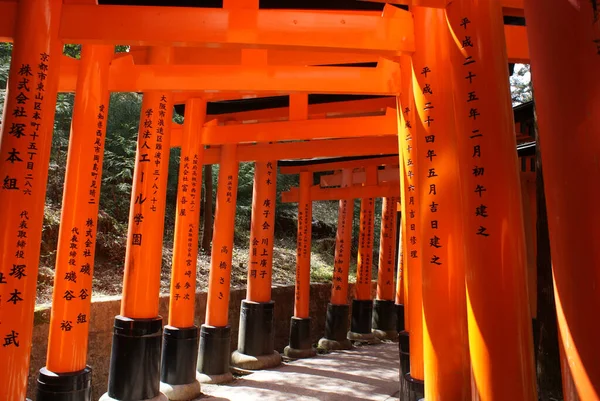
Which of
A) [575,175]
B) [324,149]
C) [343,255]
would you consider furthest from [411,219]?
[343,255]

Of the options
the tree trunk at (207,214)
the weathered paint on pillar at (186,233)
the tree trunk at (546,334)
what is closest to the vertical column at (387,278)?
the tree trunk at (207,214)

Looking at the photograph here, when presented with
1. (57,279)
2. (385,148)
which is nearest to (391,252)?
(385,148)

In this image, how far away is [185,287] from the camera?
6.74 metres

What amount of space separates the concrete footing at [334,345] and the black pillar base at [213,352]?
4106 millimetres

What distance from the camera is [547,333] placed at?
3.87 metres

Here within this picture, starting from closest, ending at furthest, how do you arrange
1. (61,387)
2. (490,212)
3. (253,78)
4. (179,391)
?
(490,212) < (61,387) < (253,78) < (179,391)

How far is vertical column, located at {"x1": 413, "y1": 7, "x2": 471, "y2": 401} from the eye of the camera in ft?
10.4

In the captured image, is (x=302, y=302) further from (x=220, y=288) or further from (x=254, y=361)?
(x=220, y=288)

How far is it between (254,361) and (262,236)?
6.92 feet

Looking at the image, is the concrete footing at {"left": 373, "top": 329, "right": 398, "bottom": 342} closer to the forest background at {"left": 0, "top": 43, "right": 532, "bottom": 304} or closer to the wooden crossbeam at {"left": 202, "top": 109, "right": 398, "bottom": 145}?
the forest background at {"left": 0, "top": 43, "right": 532, "bottom": 304}

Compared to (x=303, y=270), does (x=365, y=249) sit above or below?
above

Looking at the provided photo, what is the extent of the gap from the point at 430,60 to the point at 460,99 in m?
0.99

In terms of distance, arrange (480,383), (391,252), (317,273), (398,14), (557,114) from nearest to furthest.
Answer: (557,114) < (480,383) < (398,14) < (391,252) < (317,273)

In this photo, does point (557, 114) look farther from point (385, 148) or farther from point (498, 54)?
point (385, 148)
